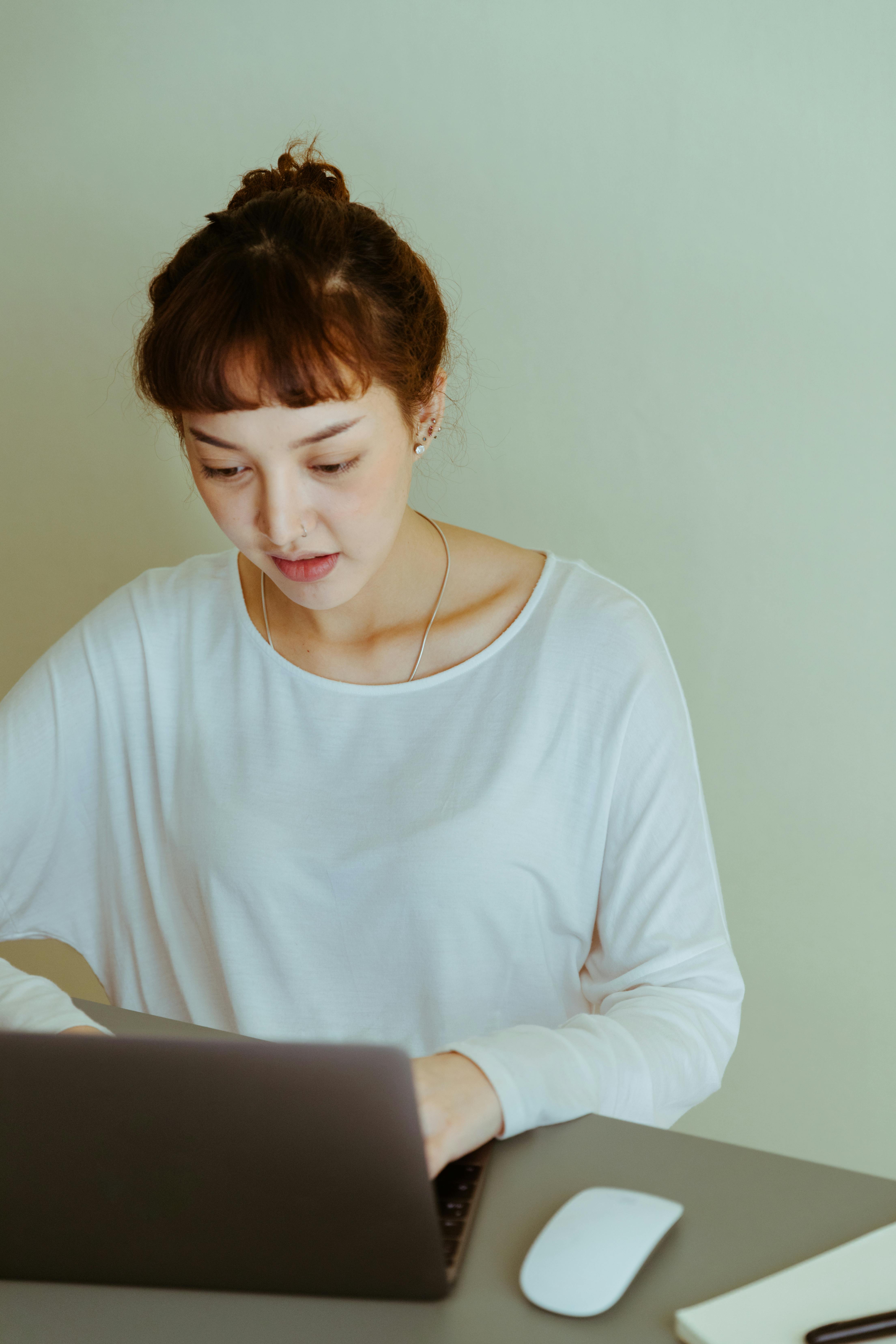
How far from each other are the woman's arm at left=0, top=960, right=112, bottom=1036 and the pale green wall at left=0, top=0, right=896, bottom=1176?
1021 mm

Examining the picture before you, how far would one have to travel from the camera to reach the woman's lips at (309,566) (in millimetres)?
1151

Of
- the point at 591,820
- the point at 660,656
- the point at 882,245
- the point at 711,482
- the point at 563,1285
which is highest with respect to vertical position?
the point at 882,245

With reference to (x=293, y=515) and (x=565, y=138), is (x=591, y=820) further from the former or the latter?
(x=565, y=138)

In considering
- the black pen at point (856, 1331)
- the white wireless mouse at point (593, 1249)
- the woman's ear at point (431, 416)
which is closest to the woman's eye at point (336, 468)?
the woman's ear at point (431, 416)

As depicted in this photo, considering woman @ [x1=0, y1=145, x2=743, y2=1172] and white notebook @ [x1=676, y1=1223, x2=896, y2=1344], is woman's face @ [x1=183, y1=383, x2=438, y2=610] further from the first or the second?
white notebook @ [x1=676, y1=1223, x2=896, y2=1344]

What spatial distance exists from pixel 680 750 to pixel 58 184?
1505 millimetres

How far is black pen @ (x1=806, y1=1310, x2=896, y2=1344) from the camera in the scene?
58 centimetres

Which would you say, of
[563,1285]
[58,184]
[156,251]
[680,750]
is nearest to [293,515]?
[680,750]

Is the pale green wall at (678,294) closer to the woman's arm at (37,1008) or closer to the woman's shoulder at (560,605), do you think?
the woman's shoulder at (560,605)

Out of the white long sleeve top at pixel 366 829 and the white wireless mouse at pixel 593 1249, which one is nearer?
the white wireless mouse at pixel 593 1249

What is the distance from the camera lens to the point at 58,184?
1.93m

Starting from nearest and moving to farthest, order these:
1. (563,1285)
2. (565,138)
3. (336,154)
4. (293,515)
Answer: (563,1285) → (293,515) → (565,138) → (336,154)

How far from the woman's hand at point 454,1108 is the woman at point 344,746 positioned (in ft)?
0.50

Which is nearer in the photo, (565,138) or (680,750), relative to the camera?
(680,750)
